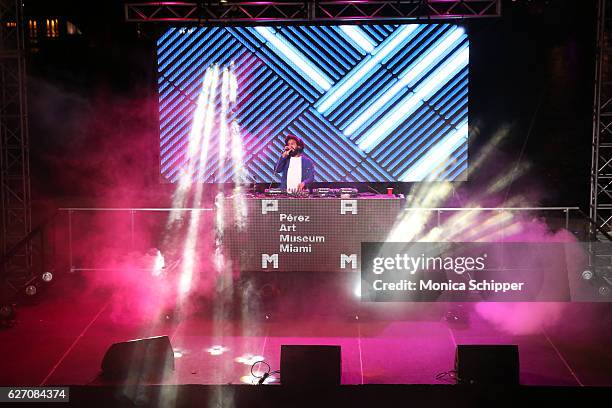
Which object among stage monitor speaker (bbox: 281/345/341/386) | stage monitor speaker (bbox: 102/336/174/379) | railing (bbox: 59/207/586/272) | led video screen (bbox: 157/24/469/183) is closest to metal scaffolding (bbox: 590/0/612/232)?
railing (bbox: 59/207/586/272)

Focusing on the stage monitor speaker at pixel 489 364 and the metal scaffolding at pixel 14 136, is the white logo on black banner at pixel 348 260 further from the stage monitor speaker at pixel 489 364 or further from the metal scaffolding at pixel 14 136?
the metal scaffolding at pixel 14 136

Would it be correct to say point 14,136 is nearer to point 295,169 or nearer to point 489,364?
point 295,169

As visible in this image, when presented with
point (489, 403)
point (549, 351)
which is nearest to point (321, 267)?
point (549, 351)

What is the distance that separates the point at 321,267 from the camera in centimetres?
672

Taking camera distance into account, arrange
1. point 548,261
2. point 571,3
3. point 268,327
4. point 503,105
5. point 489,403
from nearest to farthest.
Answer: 1. point 489,403
2. point 268,327
3. point 548,261
4. point 571,3
5. point 503,105

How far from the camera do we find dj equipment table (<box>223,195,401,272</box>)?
6.68 m

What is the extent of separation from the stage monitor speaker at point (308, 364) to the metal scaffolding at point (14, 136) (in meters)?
4.49

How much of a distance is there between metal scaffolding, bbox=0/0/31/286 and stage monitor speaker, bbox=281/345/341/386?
4494mm

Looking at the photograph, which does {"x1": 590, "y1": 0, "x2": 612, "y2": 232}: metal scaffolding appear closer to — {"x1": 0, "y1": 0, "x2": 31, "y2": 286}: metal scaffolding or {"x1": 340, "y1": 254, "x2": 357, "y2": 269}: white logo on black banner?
{"x1": 340, "y1": 254, "x2": 357, "y2": 269}: white logo on black banner

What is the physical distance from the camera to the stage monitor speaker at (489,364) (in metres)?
4.72

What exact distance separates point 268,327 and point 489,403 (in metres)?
2.80

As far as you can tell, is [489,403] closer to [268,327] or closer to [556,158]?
[268,327]

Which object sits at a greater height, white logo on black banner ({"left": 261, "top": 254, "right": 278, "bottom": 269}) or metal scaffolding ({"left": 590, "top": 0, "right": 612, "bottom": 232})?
metal scaffolding ({"left": 590, "top": 0, "right": 612, "bottom": 232})

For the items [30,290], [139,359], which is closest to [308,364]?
[139,359]
